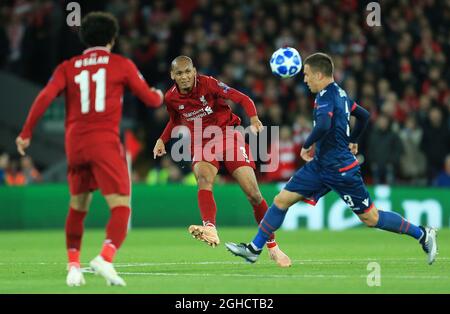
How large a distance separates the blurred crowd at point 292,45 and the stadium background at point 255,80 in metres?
0.03

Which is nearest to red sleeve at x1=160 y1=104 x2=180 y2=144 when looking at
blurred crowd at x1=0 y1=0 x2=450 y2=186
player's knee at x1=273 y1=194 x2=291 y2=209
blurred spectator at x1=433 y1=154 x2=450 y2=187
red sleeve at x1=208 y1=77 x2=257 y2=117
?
red sleeve at x1=208 y1=77 x2=257 y2=117

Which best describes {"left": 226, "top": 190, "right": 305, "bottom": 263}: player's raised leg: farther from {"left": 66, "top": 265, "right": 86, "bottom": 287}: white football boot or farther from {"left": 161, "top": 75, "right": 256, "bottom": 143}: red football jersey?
{"left": 66, "top": 265, "right": 86, "bottom": 287}: white football boot

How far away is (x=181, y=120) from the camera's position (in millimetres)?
12234

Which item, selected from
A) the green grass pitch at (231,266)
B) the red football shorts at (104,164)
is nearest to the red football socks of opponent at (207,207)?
the green grass pitch at (231,266)

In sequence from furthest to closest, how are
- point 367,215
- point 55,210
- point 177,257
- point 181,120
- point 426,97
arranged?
1. point 426,97
2. point 55,210
3. point 177,257
4. point 181,120
5. point 367,215

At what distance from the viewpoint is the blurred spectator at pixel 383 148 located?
809 inches

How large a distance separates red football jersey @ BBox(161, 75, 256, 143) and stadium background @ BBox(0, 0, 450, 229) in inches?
321

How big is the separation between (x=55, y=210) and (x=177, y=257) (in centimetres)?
760

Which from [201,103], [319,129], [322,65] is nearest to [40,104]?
[319,129]

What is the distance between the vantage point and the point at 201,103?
1205 centimetres

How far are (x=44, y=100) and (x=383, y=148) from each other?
40.7ft

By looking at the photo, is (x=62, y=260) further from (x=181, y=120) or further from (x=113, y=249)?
(x=113, y=249)

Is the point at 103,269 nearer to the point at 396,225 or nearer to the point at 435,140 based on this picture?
the point at 396,225

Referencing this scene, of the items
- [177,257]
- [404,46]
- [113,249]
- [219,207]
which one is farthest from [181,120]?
[404,46]
